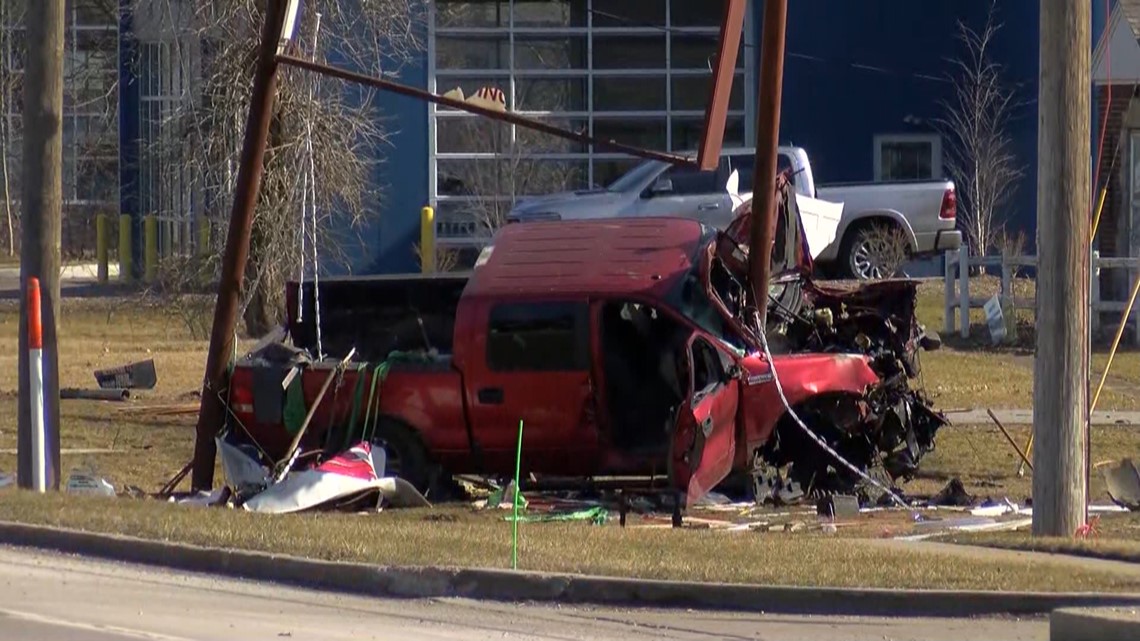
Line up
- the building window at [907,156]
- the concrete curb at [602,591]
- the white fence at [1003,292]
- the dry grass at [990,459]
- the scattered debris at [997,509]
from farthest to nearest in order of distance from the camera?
the building window at [907,156]
the white fence at [1003,292]
the dry grass at [990,459]
the scattered debris at [997,509]
the concrete curb at [602,591]

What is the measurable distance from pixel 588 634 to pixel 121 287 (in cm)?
2823

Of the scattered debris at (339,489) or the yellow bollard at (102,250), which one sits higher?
the yellow bollard at (102,250)

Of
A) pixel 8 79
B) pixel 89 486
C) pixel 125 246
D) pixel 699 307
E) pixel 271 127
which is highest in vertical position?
pixel 8 79

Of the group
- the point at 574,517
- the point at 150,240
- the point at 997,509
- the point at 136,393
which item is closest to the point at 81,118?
the point at 150,240

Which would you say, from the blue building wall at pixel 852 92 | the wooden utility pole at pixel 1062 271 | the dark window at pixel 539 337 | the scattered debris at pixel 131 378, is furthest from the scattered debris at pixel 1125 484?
the blue building wall at pixel 852 92

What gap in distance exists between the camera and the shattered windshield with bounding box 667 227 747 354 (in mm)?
12641

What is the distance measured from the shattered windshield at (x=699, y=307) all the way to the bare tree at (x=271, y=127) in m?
6.68

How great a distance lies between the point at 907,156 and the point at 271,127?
1788 cm

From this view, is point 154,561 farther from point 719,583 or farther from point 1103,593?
point 1103,593

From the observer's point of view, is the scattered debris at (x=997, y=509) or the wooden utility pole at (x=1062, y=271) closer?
the wooden utility pole at (x=1062, y=271)

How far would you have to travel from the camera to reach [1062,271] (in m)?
11.0

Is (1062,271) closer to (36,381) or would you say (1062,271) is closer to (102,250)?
(36,381)

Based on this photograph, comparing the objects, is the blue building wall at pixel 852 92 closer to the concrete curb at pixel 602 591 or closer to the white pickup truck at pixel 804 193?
the white pickup truck at pixel 804 193

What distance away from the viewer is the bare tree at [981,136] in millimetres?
32688
